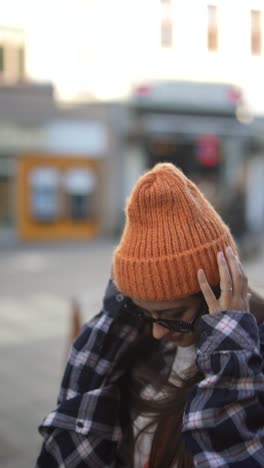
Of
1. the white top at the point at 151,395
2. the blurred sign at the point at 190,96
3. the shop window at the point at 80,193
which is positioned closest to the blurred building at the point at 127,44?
the blurred sign at the point at 190,96

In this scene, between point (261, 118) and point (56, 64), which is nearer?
point (56, 64)

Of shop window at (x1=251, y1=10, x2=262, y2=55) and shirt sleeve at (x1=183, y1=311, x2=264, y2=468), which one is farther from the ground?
shop window at (x1=251, y1=10, x2=262, y2=55)

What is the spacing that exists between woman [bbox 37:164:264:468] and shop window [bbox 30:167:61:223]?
18.8 metres

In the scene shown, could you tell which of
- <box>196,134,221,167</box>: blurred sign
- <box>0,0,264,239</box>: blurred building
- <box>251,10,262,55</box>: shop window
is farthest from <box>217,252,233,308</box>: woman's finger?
<box>251,10,262,55</box>: shop window

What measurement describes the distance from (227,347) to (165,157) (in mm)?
21372

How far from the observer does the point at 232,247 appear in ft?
5.80

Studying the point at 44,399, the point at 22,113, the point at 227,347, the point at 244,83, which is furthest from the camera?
the point at 244,83

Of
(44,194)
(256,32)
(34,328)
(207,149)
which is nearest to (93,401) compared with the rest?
(34,328)

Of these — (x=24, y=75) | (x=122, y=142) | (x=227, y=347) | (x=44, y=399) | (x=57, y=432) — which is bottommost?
(x=44, y=399)

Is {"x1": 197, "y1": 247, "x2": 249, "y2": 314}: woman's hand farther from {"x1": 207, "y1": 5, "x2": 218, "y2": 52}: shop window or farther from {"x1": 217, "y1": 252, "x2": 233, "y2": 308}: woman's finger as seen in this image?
{"x1": 207, "y1": 5, "x2": 218, "y2": 52}: shop window

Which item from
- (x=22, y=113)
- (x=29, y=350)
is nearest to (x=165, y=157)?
(x=22, y=113)

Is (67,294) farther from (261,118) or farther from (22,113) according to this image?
(261,118)

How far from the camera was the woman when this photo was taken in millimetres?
1561

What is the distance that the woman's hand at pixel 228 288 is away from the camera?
64.4 inches
